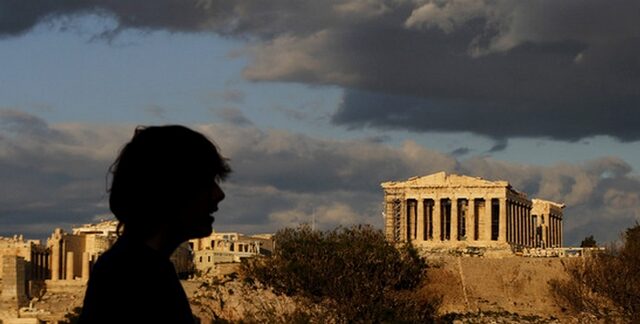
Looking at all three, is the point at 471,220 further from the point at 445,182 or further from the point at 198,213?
the point at 198,213

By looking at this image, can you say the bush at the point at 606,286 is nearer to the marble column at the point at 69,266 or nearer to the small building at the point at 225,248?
the small building at the point at 225,248

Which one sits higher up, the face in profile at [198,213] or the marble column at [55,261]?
the marble column at [55,261]

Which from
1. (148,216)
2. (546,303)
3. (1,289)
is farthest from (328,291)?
(148,216)

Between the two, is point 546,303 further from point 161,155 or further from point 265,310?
point 161,155

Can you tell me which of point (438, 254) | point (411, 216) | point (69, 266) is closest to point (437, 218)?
point (411, 216)

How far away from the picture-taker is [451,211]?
380ft

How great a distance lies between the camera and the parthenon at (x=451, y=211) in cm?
11525

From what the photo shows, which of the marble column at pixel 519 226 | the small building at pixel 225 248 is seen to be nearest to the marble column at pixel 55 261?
the small building at pixel 225 248

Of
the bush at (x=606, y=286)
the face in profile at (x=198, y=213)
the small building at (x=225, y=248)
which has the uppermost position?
the small building at (x=225, y=248)

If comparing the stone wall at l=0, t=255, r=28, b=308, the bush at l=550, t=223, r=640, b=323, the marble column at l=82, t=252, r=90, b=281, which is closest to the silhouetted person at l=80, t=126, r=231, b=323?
the bush at l=550, t=223, r=640, b=323

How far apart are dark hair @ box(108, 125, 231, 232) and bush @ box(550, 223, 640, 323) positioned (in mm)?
74509

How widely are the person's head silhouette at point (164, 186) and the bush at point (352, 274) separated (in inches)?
2749

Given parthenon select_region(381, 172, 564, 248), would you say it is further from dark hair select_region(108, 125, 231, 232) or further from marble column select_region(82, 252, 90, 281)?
dark hair select_region(108, 125, 231, 232)

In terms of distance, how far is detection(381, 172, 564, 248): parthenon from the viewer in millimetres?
115250
